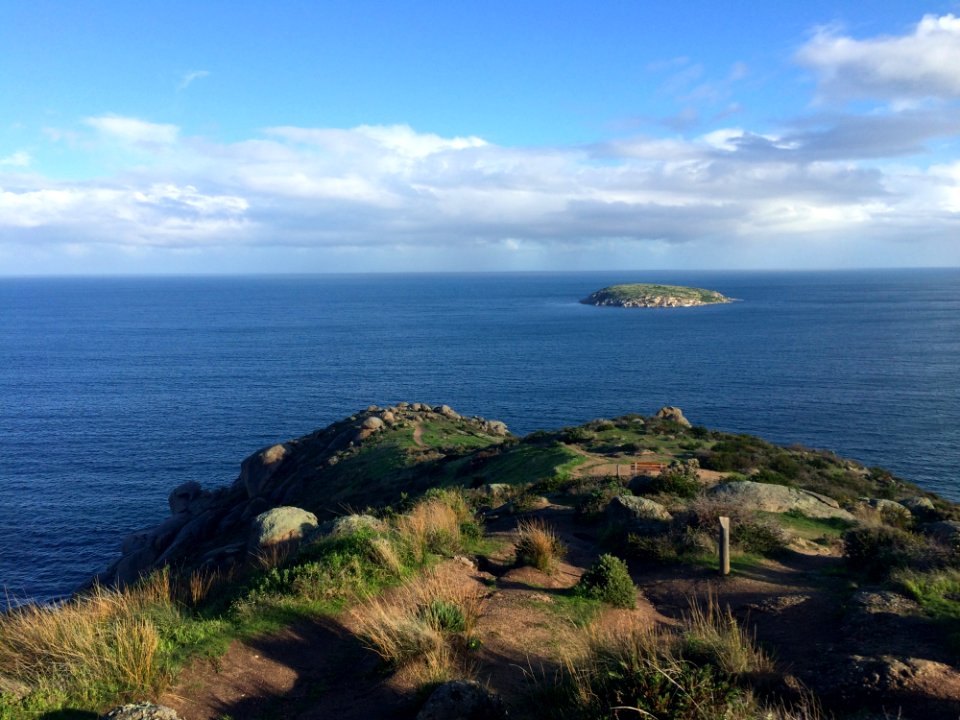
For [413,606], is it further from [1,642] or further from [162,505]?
[162,505]

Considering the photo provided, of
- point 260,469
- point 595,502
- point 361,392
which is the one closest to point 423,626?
point 595,502

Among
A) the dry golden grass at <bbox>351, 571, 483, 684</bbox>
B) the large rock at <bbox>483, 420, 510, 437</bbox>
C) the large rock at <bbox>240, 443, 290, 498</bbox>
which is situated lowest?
the large rock at <bbox>240, 443, 290, 498</bbox>

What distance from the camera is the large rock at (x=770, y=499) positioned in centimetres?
1992

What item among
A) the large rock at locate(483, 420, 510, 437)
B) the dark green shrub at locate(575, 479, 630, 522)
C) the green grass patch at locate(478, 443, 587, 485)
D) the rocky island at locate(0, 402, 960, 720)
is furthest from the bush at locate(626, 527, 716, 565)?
the large rock at locate(483, 420, 510, 437)

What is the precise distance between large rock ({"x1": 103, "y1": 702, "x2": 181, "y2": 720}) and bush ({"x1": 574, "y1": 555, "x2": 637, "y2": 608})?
7837 millimetres

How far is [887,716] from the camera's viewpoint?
24.0 feet

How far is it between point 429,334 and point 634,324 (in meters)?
53.0

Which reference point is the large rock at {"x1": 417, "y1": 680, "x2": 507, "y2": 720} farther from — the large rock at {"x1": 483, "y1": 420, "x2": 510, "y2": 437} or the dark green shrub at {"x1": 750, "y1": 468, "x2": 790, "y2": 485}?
the large rock at {"x1": 483, "y1": 420, "x2": 510, "y2": 437}

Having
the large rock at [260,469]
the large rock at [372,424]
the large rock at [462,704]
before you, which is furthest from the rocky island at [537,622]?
the large rock at [372,424]

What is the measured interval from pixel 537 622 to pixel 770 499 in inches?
471

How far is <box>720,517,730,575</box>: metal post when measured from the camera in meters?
13.8

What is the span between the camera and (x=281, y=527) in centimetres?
1791

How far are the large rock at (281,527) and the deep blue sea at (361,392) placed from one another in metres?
9.33

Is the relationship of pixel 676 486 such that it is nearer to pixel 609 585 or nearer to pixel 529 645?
pixel 609 585
